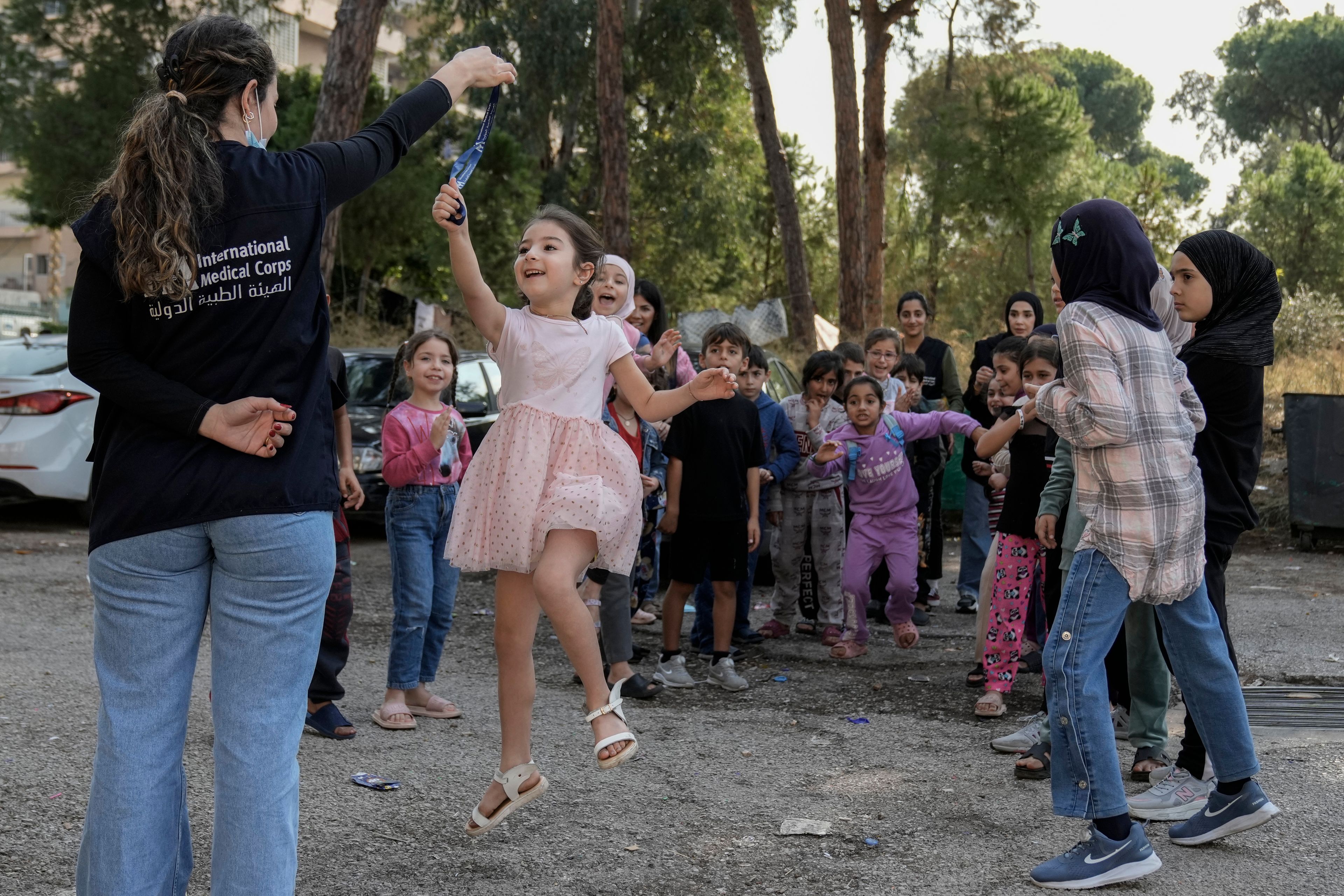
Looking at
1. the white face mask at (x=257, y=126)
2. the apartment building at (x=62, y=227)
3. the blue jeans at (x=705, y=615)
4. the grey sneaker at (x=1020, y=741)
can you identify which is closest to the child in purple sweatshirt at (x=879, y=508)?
→ the blue jeans at (x=705, y=615)

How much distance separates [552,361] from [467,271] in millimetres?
413

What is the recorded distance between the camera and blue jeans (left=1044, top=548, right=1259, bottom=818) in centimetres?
384

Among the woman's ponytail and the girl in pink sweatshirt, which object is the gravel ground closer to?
the girl in pink sweatshirt

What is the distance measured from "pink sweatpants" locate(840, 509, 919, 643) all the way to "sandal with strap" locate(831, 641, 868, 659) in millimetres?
31

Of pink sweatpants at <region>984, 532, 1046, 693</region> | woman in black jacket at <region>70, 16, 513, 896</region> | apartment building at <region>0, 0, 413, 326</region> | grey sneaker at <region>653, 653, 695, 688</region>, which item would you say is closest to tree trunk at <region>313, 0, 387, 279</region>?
apartment building at <region>0, 0, 413, 326</region>

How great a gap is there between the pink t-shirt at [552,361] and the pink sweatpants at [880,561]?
3456mm

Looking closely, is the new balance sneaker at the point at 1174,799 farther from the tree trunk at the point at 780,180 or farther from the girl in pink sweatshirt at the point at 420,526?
the tree trunk at the point at 780,180

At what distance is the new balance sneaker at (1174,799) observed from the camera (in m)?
4.38

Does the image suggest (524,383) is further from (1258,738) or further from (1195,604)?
(1258,738)

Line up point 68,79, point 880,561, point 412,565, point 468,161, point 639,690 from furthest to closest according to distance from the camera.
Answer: point 68,79 → point 880,561 → point 639,690 → point 412,565 → point 468,161

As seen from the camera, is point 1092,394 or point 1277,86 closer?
point 1092,394

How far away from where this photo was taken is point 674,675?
643 centimetres

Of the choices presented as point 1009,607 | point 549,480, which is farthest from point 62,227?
point 549,480

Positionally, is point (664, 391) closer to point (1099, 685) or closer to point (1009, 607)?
point (1099, 685)
